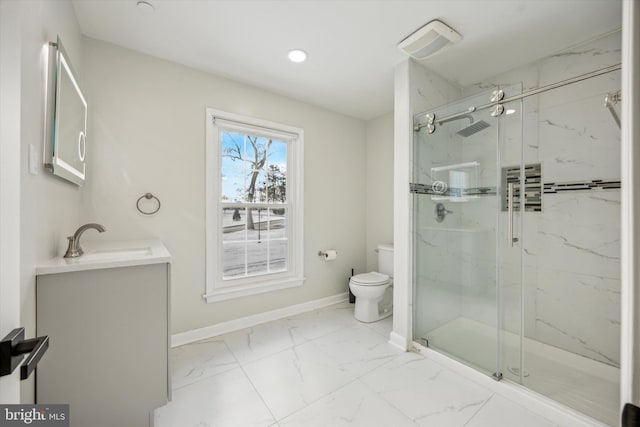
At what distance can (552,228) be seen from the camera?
2.14 m

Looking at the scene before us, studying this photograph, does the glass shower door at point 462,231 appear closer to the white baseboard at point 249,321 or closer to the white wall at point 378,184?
the white wall at point 378,184

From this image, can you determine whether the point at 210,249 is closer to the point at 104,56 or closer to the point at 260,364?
the point at 260,364

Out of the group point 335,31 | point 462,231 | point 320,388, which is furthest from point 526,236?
point 335,31

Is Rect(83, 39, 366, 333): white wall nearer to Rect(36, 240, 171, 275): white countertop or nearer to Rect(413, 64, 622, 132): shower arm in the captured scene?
Rect(36, 240, 171, 275): white countertop

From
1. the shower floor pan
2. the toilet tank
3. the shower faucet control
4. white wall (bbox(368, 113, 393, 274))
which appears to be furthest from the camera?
white wall (bbox(368, 113, 393, 274))

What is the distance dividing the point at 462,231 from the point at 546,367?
116 cm

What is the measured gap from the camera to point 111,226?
2.00m

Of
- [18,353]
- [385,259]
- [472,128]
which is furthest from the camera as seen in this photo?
[385,259]

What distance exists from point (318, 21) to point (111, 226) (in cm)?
215

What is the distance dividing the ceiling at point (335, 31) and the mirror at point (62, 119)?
0.66 meters

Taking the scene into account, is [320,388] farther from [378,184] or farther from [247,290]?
[378,184]

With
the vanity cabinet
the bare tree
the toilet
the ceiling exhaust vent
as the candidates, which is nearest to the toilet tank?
the toilet

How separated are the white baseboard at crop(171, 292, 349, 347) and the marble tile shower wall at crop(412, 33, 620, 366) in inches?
48.7

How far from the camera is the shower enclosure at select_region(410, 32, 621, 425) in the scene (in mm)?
1782
